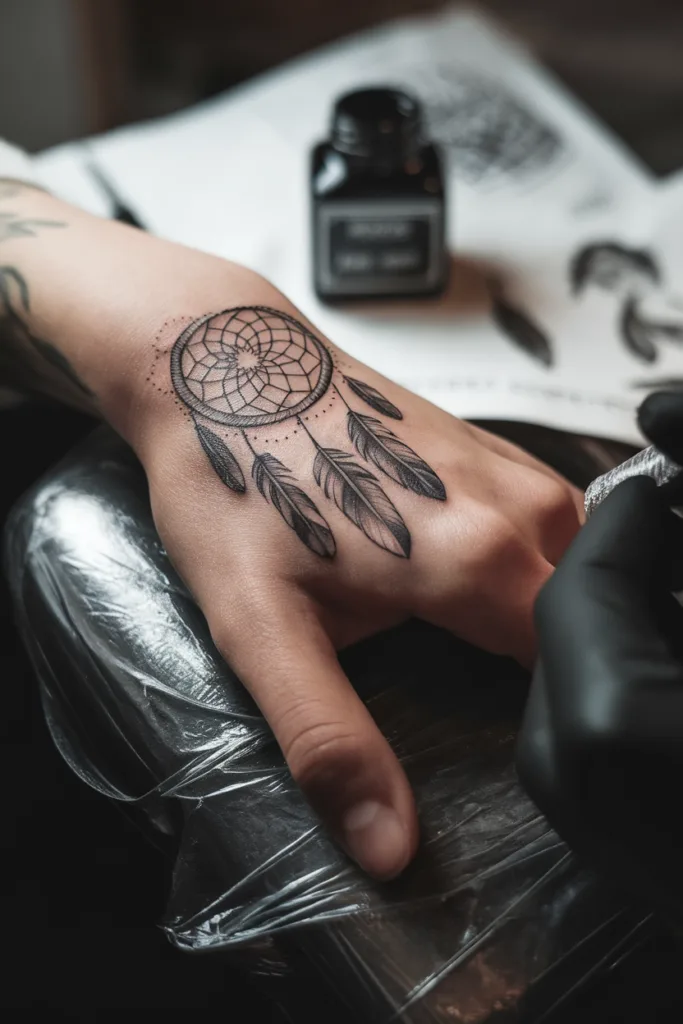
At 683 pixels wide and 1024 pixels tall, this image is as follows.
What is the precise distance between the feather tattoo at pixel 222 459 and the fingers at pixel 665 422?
262mm

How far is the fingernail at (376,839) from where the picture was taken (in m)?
0.56

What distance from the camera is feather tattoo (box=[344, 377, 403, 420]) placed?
732mm

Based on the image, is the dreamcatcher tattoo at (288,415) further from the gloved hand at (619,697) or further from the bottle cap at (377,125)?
the bottle cap at (377,125)

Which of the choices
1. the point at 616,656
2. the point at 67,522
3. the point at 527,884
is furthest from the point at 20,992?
the point at 616,656

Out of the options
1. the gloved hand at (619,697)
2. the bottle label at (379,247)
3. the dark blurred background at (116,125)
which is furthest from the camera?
the bottle label at (379,247)

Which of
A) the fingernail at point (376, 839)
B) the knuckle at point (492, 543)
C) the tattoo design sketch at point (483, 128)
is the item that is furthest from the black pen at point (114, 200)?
the fingernail at point (376, 839)

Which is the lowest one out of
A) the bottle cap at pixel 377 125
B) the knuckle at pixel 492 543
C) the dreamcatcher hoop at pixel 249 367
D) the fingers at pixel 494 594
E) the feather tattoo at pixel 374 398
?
the fingers at pixel 494 594

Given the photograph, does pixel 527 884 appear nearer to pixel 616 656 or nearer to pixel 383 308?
pixel 616 656

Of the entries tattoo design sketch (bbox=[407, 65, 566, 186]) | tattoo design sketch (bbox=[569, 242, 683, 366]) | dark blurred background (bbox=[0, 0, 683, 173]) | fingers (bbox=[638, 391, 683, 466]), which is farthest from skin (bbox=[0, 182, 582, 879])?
dark blurred background (bbox=[0, 0, 683, 173])

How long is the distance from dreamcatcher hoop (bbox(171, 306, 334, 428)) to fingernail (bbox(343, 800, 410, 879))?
28 centimetres

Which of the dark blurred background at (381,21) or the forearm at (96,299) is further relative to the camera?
→ the dark blurred background at (381,21)

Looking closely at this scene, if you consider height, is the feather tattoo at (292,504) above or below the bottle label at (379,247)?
below

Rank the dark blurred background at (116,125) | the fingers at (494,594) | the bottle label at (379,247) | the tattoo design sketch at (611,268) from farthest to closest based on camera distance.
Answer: the tattoo design sketch at (611,268)
the bottle label at (379,247)
the dark blurred background at (116,125)
the fingers at (494,594)

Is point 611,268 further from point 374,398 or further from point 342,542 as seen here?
point 342,542
